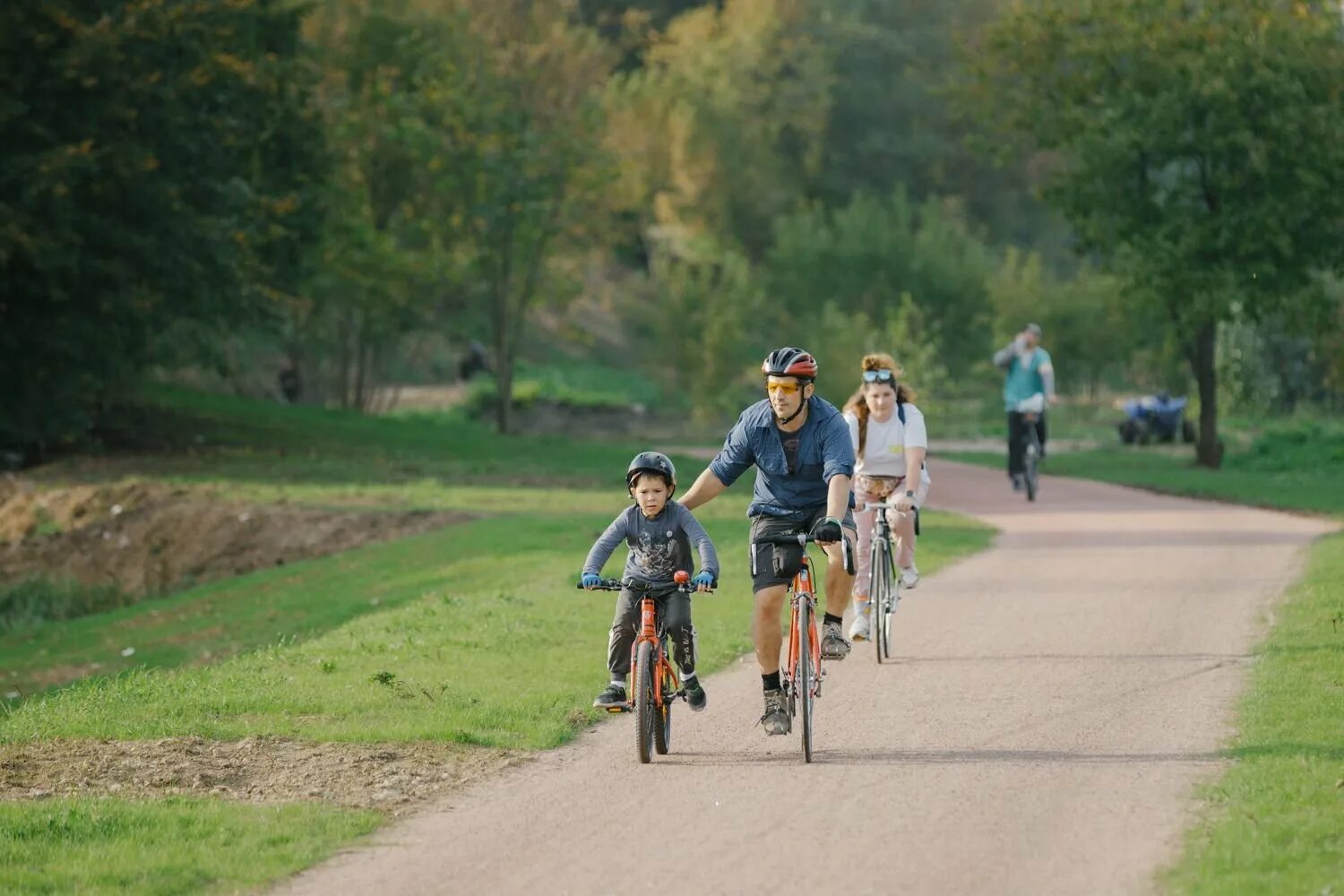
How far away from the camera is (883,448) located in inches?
578

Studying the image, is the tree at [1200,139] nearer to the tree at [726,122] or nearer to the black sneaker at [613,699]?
the black sneaker at [613,699]

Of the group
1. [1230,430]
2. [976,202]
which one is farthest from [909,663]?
[976,202]

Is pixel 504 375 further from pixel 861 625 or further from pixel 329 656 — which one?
pixel 861 625

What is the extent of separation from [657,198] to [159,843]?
6122cm

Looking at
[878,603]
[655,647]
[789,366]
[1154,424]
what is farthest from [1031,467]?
[655,647]

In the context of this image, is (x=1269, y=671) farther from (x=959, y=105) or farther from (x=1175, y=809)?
(x=959, y=105)

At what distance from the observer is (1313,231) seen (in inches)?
1362

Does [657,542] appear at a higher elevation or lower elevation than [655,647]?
higher

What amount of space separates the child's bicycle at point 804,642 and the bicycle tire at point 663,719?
0.61m

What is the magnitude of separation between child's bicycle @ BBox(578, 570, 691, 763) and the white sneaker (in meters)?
3.64

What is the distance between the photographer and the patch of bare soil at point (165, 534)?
26.5 metres

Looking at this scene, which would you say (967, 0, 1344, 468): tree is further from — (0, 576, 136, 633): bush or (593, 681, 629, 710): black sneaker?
(593, 681, 629, 710): black sneaker

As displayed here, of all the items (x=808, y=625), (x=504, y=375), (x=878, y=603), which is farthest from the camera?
(x=504, y=375)

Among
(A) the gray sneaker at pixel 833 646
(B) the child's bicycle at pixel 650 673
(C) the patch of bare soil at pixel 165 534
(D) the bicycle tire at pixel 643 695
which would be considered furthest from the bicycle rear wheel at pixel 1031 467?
(D) the bicycle tire at pixel 643 695
